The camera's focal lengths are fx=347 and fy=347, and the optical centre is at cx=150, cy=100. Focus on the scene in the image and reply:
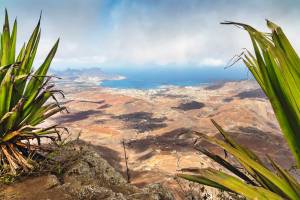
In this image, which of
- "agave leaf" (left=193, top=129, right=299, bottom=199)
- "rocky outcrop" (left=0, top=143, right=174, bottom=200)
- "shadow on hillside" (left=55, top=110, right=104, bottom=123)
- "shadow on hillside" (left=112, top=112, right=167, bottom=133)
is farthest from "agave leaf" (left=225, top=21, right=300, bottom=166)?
"shadow on hillside" (left=55, top=110, right=104, bottom=123)

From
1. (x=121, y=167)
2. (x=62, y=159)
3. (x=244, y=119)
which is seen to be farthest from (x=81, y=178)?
(x=244, y=119)

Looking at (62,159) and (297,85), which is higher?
(297,85)

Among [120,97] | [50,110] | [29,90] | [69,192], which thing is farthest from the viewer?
[120,97]

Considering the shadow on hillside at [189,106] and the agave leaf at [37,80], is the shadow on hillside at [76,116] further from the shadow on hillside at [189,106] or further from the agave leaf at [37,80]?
the agave leaf at [37,80]

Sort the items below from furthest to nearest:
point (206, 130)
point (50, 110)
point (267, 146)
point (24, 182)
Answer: point (206, 130) → point (267, 146) → point (50, 110) → point (24, 182)

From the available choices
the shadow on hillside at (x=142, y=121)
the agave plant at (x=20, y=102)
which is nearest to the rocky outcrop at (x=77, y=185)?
the agave plant at (x=20, y=102)

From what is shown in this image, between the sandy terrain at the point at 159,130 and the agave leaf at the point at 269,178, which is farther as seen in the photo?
the sandy terrain at the point at 159,130

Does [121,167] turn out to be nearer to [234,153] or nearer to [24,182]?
[24,182]
